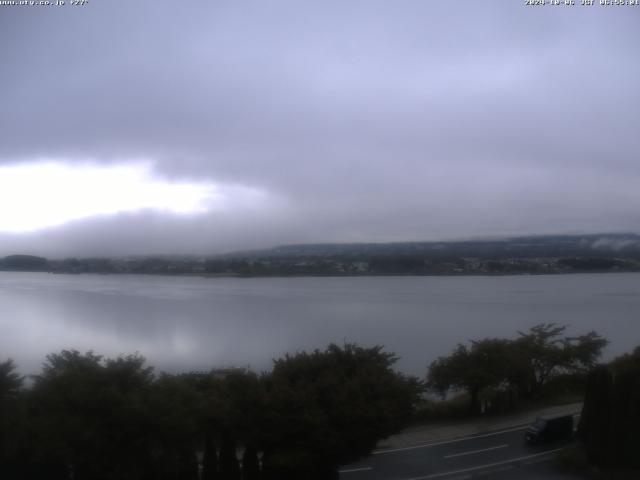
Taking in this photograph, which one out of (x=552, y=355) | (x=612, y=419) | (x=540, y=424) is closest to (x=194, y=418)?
(x=612, y=419)

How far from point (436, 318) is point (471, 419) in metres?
20.0

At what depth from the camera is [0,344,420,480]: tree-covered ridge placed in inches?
340

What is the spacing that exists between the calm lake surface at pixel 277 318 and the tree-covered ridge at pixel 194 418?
1027cm

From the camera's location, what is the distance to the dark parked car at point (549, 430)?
44.4ft

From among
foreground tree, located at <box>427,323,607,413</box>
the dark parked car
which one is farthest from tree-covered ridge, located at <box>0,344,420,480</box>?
foreground tree, located at <box>427,323,607,413</box>

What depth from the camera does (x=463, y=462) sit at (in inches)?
486

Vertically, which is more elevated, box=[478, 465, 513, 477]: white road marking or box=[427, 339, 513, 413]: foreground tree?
box=[427, 339, 513, 413]: foreground tree

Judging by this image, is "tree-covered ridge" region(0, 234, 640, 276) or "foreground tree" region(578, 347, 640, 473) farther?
"tree-covered ridge" region(0, 234, 640, 276)

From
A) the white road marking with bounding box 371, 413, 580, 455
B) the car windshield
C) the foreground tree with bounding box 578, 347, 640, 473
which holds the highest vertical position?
the foreground tree with bounding box 578, 347, 640, 473

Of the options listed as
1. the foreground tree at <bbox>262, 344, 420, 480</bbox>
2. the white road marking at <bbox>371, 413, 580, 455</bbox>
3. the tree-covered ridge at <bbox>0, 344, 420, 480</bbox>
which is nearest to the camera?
the tree-covered ridge at <bbox>0, 344, 420, 480</bbox>

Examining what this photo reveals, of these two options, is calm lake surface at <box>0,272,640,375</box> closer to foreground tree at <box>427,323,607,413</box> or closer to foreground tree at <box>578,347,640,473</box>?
foreground tree at <box>427,323,607,413</box>

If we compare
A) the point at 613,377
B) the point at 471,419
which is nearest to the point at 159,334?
the point at 471,419

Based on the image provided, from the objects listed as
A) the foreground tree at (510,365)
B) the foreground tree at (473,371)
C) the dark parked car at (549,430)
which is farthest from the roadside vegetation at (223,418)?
the foreground tree at (510,365)

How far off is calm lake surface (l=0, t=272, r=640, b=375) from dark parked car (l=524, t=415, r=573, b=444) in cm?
1038
